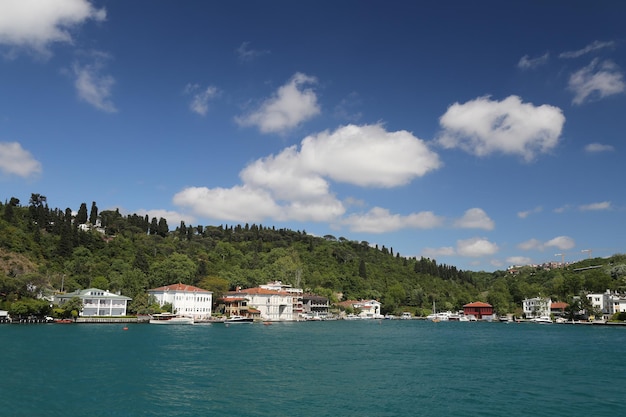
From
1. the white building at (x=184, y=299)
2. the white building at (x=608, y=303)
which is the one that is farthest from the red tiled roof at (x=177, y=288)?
the white building at (x=608, y=303)

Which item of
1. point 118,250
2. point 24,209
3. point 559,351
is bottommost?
point 559,351

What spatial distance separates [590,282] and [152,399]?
115 m

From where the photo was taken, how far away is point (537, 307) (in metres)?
117

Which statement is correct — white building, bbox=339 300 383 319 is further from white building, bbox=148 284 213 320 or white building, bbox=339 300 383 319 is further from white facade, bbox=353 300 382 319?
white building, bbox=148 284 213 320

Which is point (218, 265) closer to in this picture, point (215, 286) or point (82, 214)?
point (215, 286)

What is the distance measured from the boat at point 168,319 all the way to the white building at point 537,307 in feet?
272

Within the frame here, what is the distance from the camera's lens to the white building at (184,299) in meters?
84.9

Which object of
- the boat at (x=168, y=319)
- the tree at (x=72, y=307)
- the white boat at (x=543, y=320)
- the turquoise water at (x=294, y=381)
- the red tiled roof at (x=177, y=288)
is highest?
the red tiled roof at (x=177, y=288)

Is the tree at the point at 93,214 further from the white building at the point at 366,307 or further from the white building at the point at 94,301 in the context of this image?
the white building at the point at 366,307

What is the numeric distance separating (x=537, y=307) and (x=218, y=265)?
77.7m

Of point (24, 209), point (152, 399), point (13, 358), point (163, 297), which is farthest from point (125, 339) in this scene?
point (24, 209)

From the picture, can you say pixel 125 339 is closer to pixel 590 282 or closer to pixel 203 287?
pixel 203 287

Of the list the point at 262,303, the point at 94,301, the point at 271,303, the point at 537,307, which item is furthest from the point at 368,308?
the point at 94,301

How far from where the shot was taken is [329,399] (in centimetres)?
2211
